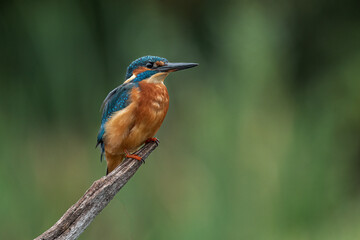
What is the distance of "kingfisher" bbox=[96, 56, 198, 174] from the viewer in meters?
1.35

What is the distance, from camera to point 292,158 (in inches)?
77.5

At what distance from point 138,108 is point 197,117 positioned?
2.01 feet

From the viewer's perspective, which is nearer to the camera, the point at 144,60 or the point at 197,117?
the point at 144,60

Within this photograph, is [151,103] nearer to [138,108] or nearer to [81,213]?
[138,108]

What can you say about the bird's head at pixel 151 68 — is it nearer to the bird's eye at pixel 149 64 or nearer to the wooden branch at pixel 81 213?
the bird's eye at pixel 149 64

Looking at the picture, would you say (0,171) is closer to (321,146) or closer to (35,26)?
(35,26)

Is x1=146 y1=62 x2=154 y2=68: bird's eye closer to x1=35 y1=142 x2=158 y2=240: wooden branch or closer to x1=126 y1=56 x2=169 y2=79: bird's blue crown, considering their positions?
x1=126 y1=56 x2=169 y2=79: bird's blue crown

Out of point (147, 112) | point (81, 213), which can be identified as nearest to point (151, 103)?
point (147, 112)

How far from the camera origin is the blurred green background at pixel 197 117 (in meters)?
1.87

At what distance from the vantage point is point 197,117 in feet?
6.38

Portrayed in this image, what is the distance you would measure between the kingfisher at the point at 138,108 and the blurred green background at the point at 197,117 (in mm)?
539

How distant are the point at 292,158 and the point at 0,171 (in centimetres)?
111

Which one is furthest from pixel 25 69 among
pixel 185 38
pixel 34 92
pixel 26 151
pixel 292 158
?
pixel 292 158

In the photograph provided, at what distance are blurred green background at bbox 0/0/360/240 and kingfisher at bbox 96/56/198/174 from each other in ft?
1.77
